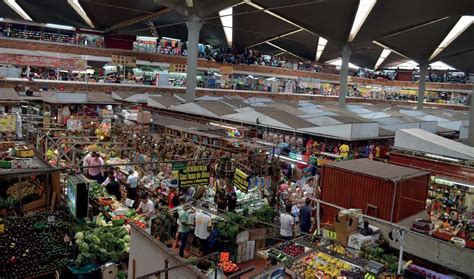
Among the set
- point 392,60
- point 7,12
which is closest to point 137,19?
point 7,12

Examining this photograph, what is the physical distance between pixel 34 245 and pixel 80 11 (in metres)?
25.9

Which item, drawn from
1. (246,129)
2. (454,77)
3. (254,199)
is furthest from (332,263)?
(454,77)

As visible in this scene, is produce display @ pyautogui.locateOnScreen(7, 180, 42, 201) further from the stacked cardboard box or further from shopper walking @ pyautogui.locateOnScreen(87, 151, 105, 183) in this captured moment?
the stacked cardboard box

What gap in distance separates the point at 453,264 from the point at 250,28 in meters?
26.2

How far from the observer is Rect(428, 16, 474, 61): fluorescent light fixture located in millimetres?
26164

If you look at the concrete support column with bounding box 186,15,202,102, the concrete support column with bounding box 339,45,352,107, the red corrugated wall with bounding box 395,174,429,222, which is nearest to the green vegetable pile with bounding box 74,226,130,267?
the red corrugated wall with bounding box 395,174,429,222

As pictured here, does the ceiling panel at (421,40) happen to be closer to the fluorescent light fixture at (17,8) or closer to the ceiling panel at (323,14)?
the ceiling panel at (323,14)

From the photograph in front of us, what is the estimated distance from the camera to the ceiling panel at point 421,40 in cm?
2586

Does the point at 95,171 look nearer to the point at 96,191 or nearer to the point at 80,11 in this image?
the point at 96,191

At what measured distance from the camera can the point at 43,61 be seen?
882 inches

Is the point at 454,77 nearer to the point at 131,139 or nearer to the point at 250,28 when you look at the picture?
the point at 250,28

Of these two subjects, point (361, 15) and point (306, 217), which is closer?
point (306, 217)

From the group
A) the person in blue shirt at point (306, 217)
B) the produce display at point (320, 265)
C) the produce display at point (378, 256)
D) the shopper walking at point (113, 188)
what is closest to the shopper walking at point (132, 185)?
the shopper walking at point (113, 188)

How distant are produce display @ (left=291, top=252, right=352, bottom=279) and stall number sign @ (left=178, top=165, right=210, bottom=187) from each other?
2.66 meters
